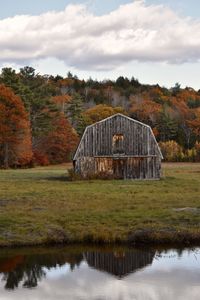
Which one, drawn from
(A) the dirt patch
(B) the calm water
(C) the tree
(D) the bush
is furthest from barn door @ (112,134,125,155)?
(C) the tree

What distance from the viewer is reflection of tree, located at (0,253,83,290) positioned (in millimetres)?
16438

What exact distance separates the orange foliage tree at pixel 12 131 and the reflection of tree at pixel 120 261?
56.8m

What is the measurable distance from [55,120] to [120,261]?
3224 inches

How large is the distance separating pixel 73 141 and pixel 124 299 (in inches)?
3361

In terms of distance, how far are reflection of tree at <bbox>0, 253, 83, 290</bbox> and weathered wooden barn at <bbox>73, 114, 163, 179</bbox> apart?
31.7m

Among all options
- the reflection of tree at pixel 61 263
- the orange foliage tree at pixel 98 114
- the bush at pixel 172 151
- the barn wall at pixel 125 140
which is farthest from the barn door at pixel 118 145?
the orange foliage tree at pixel 98 114

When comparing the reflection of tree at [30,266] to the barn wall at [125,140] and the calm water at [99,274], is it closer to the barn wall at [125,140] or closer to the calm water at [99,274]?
the calm water at [99,274]

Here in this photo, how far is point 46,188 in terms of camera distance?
38.2 meters

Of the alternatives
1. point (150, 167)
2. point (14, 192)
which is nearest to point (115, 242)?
point (14, 192)

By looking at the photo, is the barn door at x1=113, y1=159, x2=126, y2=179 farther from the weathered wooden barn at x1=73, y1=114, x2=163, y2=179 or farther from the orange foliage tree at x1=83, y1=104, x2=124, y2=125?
the orange foliage tree at x1=83, y1=104, x2=124, y2=125

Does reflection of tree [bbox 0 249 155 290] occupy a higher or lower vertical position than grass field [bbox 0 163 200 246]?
lower

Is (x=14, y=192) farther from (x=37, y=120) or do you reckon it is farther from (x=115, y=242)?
(x=37, y=120)

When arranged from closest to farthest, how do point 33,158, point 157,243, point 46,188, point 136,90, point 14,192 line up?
1. point 157,243
2. point 14,192
3. point 46,188
4. point 33,158
5. point 136,90

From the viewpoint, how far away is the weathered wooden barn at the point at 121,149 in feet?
167
